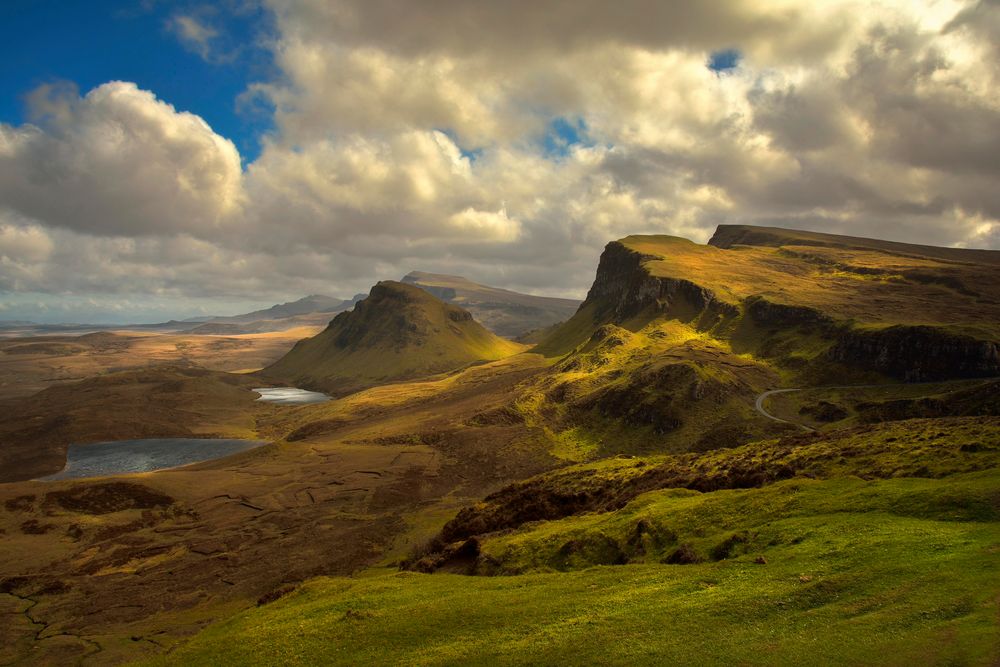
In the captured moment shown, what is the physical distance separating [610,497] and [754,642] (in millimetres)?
49123

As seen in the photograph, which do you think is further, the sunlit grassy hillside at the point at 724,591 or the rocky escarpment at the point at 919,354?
the rocky escarpment at the point at 919,354

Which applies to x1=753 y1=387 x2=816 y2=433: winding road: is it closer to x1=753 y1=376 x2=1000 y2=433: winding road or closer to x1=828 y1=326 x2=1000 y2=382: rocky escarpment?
x1=753 y1=376 x2=1000 y2=433: winding road

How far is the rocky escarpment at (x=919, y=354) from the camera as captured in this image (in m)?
154

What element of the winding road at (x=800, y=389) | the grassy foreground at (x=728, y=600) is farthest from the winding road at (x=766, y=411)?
the grassy foreground at (x=728, y=600)

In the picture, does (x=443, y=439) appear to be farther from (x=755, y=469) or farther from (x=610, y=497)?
(x=755, y=469)

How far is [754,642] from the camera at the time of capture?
29.3m

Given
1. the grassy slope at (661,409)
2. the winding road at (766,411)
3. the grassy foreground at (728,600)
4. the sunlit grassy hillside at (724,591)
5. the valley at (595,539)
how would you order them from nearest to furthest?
the grassy foreground at (728,600), the sunlit grassy hillside at (724,591), the valley at (595,539), the winding road at (766,411), the grassy slope at (661,409)

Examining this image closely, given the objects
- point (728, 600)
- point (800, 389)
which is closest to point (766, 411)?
point (800, 389)

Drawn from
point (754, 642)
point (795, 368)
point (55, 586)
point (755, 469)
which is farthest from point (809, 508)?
point (795, 368)

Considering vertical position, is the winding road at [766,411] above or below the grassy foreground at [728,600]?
below

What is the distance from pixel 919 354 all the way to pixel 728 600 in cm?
17347

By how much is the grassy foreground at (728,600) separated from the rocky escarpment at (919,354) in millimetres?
141226

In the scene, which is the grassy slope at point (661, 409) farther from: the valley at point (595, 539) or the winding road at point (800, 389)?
the winding road at point (800, 389)

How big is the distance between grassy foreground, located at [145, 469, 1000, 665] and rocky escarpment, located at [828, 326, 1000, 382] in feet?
463
